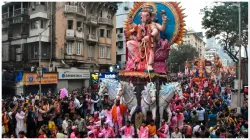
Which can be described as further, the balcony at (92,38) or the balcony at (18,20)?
the balcony at (92,38)

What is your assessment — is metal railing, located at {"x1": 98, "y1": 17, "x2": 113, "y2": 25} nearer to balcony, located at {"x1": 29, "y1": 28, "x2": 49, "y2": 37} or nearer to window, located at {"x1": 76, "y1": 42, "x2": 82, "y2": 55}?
window, located at {"x1": 76, "y1": 42, "x2": 82, "y2": 55}

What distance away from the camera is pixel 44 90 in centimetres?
2500

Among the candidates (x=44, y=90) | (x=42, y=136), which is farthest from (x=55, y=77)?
(x=42, y=136)

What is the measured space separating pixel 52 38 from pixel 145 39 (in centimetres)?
1668

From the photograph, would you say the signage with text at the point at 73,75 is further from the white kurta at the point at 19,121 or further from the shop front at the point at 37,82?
the white kurta at the point at 19,121

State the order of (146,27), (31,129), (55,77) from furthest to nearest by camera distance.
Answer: (55,77) < (146,27) < (31,129)

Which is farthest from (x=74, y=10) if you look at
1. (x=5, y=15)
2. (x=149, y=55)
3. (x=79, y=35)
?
(x=149, y=55)

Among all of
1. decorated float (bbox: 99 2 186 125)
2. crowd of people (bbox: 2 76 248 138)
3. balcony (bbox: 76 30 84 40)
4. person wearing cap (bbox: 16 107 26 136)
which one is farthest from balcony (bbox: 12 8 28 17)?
person wearing cap (bbox: 16 107 26 136)

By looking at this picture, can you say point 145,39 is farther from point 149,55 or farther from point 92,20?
point 92,20

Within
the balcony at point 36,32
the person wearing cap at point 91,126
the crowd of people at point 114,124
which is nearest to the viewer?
the crowd of people at point 114,124

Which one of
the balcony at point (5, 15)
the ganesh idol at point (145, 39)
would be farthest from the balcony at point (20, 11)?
the ganesh idol at point (145, 39)

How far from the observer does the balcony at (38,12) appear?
1093 inches

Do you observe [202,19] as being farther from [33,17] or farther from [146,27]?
[33,17]

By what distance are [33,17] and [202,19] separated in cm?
1395
